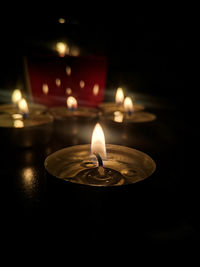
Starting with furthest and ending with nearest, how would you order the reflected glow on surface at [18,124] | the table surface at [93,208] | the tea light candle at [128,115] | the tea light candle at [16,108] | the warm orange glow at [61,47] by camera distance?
1. the warm orange glow at [61,47]
2. the tea light candle at [16,108]
3. the tea light candle at [128,115]
4. the reflected glow on surface at [18,124]
5. the table surface at [93,208]

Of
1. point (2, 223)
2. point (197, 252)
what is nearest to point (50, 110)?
point (2, 223)

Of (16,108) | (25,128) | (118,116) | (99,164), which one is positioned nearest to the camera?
(99,164)

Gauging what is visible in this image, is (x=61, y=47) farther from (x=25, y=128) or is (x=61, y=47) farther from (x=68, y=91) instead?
(x=25, y=128)

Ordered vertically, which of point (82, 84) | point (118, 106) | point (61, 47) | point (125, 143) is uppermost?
point (61, 47)

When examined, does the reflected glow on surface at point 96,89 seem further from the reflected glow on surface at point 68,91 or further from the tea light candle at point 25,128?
the tea light candle at point 25,128

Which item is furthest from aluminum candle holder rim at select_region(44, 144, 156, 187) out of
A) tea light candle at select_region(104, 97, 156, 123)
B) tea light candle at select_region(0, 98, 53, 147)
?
tea light candle at select_region(104, 97, 156, 123)

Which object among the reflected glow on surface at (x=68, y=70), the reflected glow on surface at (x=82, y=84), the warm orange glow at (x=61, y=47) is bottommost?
the reflected glow on surface at (x=82, y=84)

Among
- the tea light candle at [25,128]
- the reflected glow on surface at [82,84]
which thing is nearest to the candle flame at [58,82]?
the reflected glow on surface at [82,84]

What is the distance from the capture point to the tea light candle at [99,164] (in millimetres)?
547

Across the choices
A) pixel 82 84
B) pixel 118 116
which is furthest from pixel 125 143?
pixel 82 84

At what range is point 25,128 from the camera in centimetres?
90

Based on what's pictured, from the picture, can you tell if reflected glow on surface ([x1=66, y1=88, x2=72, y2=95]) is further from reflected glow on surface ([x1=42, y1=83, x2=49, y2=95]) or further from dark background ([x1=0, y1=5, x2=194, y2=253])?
dark background ([x1=0, y1=5, x2=194, y2=253])

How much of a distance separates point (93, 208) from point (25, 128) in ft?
1.85

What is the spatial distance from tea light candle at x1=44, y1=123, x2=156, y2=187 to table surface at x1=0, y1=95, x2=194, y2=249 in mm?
54
